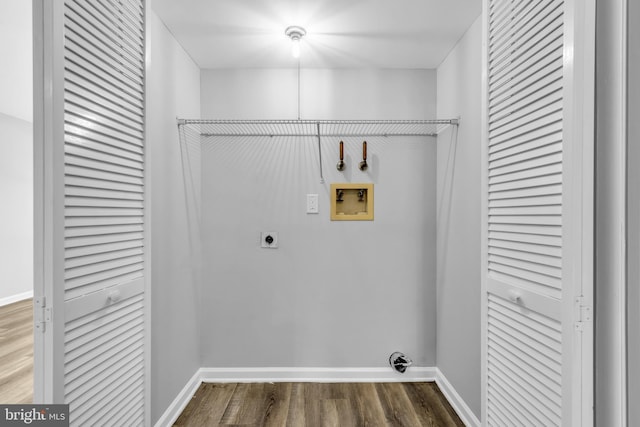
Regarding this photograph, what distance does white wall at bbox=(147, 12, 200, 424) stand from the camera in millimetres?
1856

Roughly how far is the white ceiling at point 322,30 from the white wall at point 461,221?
0.67 ft

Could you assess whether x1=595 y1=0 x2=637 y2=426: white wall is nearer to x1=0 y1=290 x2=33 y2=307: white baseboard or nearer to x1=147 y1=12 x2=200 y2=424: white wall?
x1=147 y1=12 x2=200 y2=424: white wall

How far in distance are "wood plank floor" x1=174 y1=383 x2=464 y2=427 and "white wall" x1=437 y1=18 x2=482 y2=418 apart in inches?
9.5

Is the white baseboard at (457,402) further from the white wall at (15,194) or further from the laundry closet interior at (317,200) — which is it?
the white wall at (15,194)

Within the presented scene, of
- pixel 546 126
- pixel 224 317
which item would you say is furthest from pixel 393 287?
pixel 546 126

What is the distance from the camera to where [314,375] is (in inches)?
101

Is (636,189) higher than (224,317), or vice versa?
(636,189)

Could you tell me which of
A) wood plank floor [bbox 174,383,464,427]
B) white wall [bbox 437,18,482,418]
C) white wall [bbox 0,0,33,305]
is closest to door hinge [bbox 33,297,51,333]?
wood plank floor [bbox 174,383,464,427]

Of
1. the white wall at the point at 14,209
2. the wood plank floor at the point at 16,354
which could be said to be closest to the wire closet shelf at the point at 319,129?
the wood plank floor at the point at 16,354

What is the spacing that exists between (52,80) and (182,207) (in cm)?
130

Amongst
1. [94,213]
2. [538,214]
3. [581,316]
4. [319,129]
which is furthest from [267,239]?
[581,316]

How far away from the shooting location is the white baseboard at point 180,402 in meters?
1.97

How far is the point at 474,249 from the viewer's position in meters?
1.96

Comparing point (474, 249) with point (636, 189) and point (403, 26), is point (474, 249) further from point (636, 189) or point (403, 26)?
point (403, 26)
